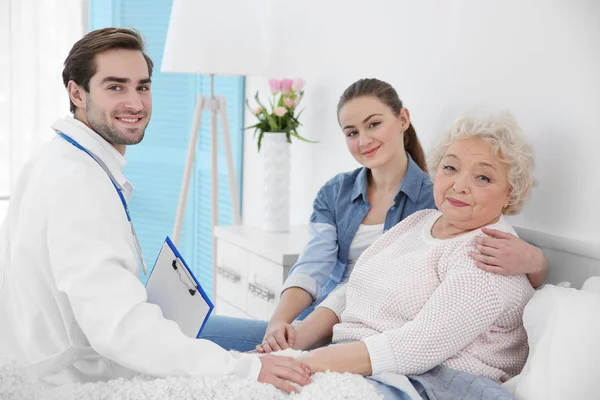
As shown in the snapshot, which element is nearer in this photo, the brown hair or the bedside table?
the brown hair

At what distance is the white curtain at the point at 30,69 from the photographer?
152 inches

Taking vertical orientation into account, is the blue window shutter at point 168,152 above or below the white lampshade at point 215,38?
below

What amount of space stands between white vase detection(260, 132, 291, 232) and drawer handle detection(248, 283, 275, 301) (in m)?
0.29

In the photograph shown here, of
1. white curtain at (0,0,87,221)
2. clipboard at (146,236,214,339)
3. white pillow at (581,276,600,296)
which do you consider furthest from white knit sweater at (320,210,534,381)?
white curtain at (0,0,87,221)

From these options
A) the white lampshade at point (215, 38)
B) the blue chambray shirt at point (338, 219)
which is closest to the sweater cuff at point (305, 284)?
the blue chambray shirt at point (338, 219)

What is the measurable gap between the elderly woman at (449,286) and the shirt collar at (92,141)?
591 mm

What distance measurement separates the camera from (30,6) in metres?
3.85

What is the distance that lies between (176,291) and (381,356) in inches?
17.9

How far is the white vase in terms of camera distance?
2.99 meters

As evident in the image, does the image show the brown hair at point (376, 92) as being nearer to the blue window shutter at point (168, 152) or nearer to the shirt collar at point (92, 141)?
the shirt collar at point (92, 141)

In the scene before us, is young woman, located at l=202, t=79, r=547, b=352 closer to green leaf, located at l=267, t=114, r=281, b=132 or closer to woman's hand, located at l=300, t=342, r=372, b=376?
woman's hand, located at l=300, t=342, r=372, b=376

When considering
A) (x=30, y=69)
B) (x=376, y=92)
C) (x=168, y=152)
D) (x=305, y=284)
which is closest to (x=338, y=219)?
(x=305, y=284)

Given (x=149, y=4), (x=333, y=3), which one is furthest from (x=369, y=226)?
(x=149, y=4)

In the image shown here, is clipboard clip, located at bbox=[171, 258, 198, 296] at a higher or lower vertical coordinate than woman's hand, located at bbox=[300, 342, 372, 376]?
higher
